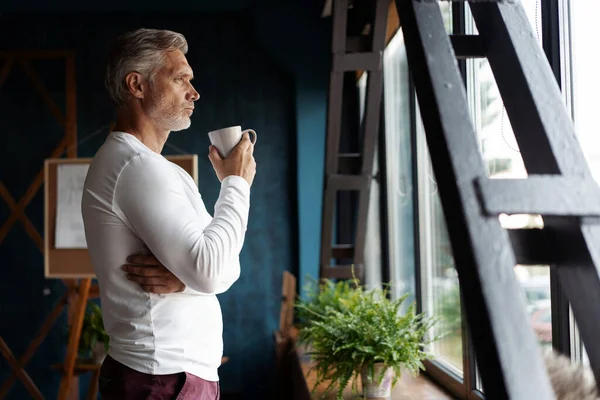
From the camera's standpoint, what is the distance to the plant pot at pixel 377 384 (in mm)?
2330

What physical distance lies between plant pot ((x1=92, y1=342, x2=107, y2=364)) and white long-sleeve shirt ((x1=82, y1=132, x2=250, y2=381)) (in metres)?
3.02

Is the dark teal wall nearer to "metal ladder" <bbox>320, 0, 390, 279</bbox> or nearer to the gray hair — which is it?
"metal ladder" <bbox>320, 0, 390, 279</bbox>

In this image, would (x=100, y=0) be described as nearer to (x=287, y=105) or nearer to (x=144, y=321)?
(x=287, y=105)

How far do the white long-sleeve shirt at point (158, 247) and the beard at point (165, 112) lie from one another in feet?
0.32

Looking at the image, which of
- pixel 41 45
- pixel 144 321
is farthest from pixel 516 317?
pixel 41 45

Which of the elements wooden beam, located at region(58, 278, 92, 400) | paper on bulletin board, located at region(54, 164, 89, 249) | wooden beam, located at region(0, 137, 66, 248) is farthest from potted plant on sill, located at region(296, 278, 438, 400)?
wooden beam, located at region(0, 137, 66, 248)

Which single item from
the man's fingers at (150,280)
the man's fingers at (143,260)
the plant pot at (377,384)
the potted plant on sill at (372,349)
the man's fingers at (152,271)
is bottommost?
the plant pot at (377,384)

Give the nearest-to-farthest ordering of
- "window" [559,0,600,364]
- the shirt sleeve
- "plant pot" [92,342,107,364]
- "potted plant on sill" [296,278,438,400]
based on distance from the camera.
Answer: the shirt sleeve, "window" [559,0,600,364], "potted plant on sill" [296,278,438,400], "plant pot" [92,342,107,364]

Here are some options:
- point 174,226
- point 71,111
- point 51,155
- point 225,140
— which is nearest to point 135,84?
point 225,140

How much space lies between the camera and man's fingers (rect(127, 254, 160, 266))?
1.16 metres

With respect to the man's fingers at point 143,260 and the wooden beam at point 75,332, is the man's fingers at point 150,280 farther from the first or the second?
the wooden beam at point 75,332

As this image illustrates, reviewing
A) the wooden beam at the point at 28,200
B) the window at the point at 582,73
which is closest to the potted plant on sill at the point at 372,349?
the window at the point at 582,73

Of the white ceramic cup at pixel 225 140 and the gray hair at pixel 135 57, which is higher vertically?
the gray hair at pixel 135 57

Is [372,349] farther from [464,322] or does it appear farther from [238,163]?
[238,163]
